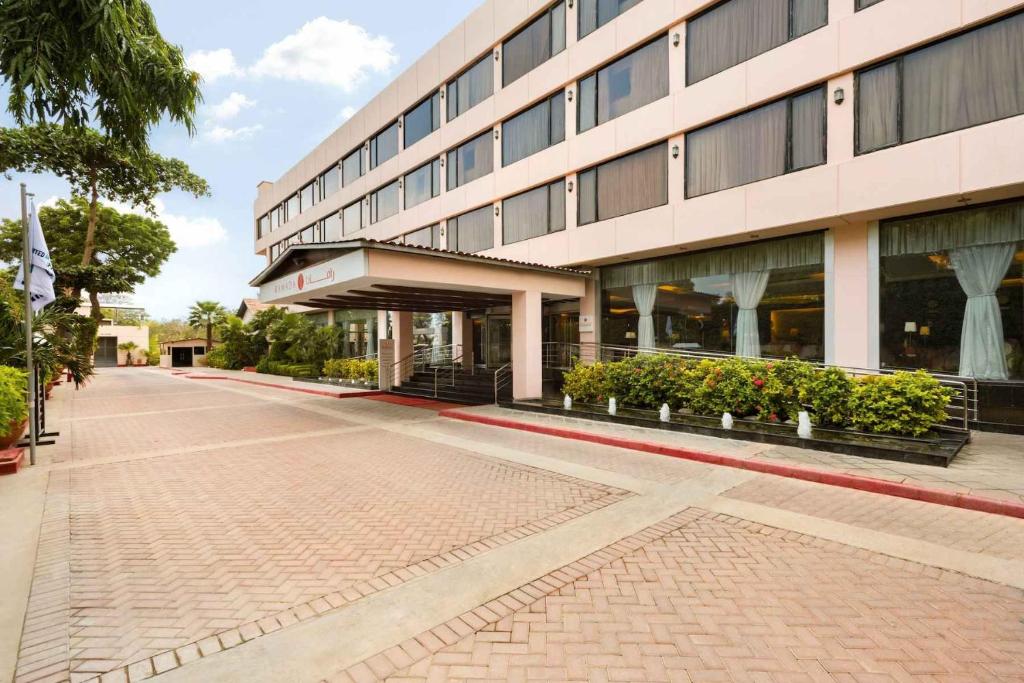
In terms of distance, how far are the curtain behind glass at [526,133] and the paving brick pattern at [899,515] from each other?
15.0 meters

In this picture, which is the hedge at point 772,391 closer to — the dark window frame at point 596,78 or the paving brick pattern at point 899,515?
the paving brick pattern at point 899,515

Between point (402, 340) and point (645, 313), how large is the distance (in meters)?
10.0

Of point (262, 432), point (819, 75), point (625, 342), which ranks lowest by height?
point (262, 432)

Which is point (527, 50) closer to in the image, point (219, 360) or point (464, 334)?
point (464, 334)

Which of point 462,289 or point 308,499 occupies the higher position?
point 462,289

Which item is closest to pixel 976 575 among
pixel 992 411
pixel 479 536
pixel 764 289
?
pixel 479 536

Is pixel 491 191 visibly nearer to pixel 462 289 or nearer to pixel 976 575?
pixel 462 289

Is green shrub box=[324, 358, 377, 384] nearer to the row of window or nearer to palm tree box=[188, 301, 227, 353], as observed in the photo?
the row of window

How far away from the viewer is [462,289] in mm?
13484

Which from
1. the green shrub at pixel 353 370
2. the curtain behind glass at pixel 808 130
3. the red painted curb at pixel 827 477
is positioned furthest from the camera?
the green shrub at pixel 353 370

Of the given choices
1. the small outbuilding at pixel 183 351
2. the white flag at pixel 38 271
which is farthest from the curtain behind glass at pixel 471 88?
the small outbuilding at pixel 183 351

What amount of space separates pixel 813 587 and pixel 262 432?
11319 mm

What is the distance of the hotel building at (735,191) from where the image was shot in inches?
383

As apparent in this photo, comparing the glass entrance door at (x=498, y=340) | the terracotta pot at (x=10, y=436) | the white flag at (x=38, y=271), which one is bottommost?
the terracotta pot at (x=10, y=436)
